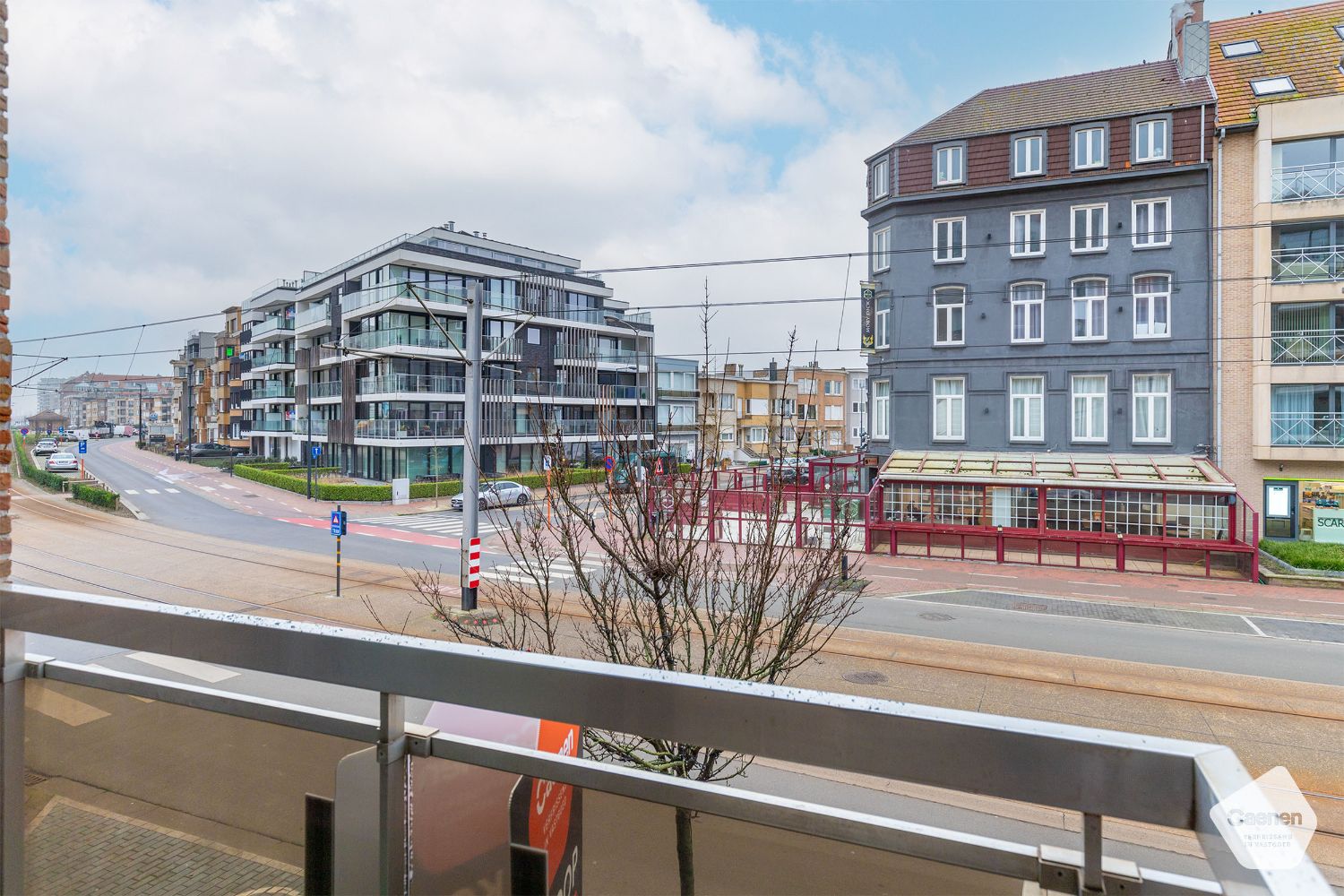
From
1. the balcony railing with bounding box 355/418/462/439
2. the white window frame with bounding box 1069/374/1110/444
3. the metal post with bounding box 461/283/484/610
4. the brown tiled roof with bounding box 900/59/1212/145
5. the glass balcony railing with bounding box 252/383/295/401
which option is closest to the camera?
the metal post with bounding box 461/283/484/610

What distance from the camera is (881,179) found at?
2320 cm

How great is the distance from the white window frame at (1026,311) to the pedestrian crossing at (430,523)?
51.8 ft

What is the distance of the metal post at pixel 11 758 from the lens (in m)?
2.18

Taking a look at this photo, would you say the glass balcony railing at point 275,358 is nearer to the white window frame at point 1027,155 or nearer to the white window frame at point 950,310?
the white window frame at point 950,310

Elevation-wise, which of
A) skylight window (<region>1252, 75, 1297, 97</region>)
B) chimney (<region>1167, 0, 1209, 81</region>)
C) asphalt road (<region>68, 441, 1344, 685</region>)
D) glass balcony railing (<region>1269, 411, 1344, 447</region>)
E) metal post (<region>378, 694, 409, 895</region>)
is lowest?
asphalt road (<region>68, 441, 1344, 685</region>)

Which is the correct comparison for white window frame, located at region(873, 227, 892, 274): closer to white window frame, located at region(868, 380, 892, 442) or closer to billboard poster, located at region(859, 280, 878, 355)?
billboard poster, located at region(859, 280, 878, 355)

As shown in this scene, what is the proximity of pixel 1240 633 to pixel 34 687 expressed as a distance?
48.5 ft

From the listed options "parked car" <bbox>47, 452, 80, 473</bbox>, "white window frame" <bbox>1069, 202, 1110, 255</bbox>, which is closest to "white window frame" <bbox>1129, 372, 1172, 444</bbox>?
"white window frame" <bbox>1069, 202, 1110, 255</bbox>

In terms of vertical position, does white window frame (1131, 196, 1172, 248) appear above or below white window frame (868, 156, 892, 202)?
below

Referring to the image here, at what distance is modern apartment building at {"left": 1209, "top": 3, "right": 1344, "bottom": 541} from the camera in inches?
721

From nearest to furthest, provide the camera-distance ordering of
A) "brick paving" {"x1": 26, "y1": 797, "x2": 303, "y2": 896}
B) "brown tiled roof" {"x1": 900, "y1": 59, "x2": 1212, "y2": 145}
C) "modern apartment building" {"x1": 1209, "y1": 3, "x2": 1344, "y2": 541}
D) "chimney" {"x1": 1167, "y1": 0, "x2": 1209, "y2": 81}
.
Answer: "brick paving" {"x1": 26, "y1": 797, "x2": 303, "y2": 896} < "modern apartment building" {"x1": 1209, "y1": 3, "x2": 1344, "y2": 541} < "brown tiled roof" {"x1": 900, "y1": 59, "x2": 1212, "y2": 145} < "chimney" {"x1": 1167, "y1": 0, "x2": 1209, "y2": 81}

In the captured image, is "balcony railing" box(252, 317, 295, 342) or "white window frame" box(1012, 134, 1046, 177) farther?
"balcony railing" box(252, 317, 295, 342)

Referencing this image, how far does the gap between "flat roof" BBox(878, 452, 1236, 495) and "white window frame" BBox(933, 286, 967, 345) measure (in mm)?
3211

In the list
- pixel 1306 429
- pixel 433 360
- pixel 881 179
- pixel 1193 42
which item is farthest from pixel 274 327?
pixel 1306 429
